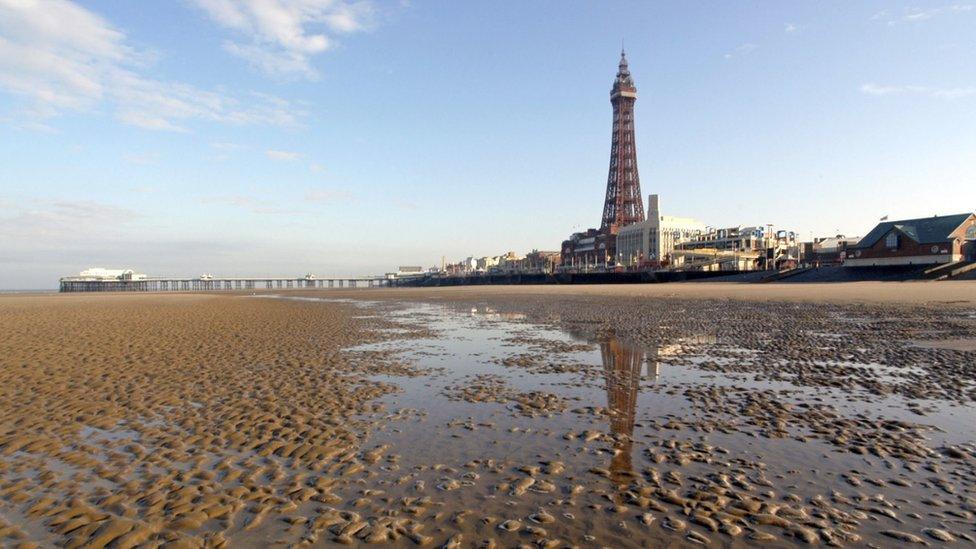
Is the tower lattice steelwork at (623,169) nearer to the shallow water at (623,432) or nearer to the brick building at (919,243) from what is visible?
the brick building at (919,243)

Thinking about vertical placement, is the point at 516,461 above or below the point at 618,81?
below

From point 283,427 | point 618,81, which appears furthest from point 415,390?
point 618,81

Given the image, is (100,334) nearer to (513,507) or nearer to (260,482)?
(260,482)

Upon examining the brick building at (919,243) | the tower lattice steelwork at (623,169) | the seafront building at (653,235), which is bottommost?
the brick building at (919,243)

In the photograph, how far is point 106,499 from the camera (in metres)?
4.76

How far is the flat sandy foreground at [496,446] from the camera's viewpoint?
4.21 meters

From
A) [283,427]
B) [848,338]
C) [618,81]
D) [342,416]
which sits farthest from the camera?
[618,81]

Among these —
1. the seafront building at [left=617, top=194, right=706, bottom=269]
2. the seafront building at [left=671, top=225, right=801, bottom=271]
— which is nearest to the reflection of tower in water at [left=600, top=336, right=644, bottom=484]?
the seafront building at [left=671, top=225, right=801, bottom=271]

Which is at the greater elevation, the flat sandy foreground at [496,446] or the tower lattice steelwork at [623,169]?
the tower lattice steelwork at [623,169]

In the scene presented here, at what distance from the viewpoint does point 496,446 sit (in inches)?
245

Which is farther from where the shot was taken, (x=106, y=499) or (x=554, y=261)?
(x=554, y=261)

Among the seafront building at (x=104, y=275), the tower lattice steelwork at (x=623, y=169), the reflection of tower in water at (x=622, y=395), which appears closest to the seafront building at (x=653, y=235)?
the tower lattice steelwork at (x=623, y=169)

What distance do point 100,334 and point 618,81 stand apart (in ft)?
504

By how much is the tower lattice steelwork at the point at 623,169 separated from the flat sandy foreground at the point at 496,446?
447 feet
